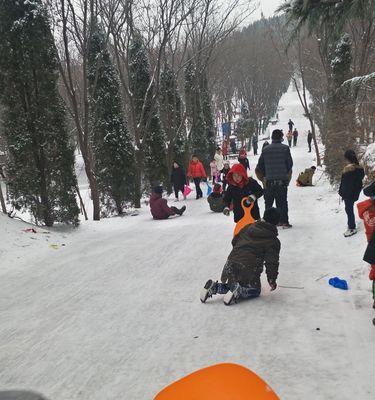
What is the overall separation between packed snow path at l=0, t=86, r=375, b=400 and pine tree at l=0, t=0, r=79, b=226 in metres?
1.52

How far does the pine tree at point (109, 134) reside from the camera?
1385 centimetres

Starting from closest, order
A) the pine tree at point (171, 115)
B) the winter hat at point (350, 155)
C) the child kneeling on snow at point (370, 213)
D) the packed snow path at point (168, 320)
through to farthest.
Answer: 1. the packed snow path at point (168, 320)
2. the child kneeling on snow at point (370, 213)
3. the winter hat at point (350, 155)
4. the pine tree at point (171, 115)

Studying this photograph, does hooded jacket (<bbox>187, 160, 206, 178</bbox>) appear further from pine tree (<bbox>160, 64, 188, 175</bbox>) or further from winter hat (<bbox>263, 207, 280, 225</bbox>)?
winter hat (<bbox>263, 207, 280, 225</bbox>)

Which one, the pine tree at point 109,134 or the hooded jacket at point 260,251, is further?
the pine tree at point 109,134

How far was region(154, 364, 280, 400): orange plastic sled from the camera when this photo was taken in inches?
76.9

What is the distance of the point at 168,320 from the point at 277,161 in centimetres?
482

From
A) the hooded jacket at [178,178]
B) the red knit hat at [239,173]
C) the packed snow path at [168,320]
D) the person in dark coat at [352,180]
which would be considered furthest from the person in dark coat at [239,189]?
the hooded jacket at [178,178]

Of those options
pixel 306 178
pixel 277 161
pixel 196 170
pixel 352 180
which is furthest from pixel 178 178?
pixel 352 180

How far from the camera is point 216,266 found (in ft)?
22.5

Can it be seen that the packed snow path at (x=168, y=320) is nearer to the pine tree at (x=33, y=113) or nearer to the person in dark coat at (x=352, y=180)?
the person in dark coat at (x=352, y=180)

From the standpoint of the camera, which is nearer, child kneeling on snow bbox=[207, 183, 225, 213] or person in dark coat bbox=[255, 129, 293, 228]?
person in dark coat bbox=[255, 129, 293, 228]

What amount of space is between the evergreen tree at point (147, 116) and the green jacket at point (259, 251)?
12.5 m

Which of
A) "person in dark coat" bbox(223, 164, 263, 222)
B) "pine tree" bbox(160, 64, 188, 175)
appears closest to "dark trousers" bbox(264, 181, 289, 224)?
"person in dark coat" bbox(223, 164, 263, 222)

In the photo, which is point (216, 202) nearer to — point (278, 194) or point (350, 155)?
point (278, 194)
